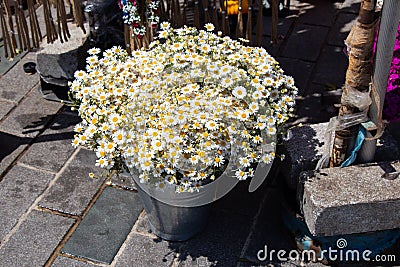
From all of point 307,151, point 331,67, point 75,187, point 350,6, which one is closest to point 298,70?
point 331,67

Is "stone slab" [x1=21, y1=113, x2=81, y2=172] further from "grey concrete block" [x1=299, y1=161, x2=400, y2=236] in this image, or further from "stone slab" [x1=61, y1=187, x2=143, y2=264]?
"grey concrete block" [x1=299, y1=161, x2=400, y2=236]

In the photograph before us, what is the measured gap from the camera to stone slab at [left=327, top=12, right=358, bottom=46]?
5.60m

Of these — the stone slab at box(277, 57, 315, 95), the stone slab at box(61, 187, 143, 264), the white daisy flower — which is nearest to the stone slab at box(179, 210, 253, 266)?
the stone slab at box(61, 187, 143, 264)

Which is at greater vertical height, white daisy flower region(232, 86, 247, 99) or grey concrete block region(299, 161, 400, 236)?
white daisy flower region(232, 86, 247, 99)

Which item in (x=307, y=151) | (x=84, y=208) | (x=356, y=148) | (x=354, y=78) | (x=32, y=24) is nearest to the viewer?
(x=354, y=78)

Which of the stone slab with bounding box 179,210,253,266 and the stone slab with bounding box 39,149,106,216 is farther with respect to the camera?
the stone slab with bounding box 39,149,106,216

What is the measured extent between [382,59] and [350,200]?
0.80 meters

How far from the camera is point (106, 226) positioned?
13.2 feet

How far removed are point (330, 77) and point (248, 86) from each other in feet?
6.51

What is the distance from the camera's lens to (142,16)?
4074 millimetres

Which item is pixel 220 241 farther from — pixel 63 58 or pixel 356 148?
pixel 63 58

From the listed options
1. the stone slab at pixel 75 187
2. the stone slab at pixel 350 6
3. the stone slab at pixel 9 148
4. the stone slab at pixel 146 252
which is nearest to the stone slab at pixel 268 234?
the stone slab at pixel 146 252

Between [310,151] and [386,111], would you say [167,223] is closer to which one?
[310,151]

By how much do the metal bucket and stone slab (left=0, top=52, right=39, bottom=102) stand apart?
191cm
